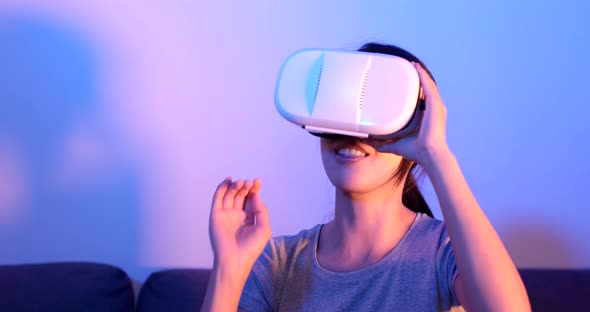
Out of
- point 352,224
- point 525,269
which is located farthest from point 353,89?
point 525,269

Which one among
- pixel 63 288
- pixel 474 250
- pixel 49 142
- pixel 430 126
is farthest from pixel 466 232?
pixel 49 142

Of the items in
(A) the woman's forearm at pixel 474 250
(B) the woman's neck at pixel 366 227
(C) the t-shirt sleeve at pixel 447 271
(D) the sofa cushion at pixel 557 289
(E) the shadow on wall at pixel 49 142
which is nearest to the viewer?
(A) the woman's forearm at pixel 474 250

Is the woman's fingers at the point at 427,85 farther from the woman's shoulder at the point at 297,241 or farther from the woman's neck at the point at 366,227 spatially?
the woman's shoulder at the point at 297,241

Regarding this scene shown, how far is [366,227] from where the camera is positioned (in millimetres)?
1039

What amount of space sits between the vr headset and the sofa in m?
0.55

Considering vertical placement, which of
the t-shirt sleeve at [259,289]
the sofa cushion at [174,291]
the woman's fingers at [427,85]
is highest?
the woman's fingers at [427,85]

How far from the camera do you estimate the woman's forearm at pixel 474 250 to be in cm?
81

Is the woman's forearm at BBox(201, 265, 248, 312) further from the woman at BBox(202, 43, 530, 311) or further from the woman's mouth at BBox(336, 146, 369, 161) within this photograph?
the woman's mouth at BBox(336, 146, 369, 161)

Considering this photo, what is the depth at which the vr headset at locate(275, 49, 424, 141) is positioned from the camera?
85cm

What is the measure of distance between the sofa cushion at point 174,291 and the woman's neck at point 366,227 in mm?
333

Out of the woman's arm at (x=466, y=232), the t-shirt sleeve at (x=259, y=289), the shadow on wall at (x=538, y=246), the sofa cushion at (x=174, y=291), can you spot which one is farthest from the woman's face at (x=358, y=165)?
the shadow on wall at (x=538, y=246)

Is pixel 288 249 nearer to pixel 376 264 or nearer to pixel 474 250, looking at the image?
pixel 376 264

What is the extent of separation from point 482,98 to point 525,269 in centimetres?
37

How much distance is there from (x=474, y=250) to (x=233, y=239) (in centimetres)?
36
